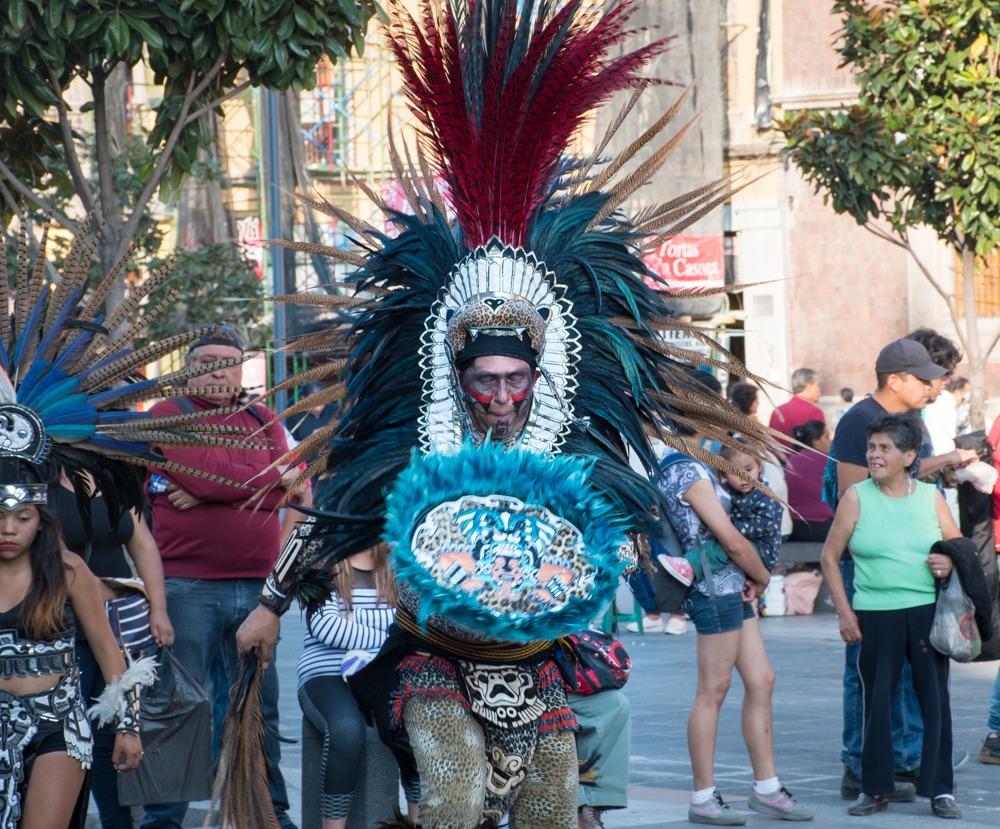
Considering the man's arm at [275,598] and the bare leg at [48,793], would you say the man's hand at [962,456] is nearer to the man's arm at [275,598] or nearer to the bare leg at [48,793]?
the man's arm at [275,598]

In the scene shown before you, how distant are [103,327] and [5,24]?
2497mm

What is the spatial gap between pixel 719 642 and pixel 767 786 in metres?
0.65

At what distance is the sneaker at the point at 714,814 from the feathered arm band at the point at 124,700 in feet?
8.61

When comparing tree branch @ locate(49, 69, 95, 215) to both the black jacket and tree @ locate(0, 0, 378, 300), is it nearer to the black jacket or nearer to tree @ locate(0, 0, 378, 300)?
tree @ locate(0, 0, 378, 300)

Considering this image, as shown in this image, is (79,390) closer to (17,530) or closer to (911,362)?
(17,530)

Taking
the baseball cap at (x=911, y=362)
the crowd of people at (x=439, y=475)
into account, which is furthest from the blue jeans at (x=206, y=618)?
the baseball cap at (x=911, y=362)

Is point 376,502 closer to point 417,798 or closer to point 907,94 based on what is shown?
point 417,798

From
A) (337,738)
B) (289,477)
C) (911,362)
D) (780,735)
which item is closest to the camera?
(337,738)

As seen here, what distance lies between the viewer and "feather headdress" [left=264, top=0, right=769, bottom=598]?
4.66 meters

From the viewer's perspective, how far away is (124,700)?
18.0 ft

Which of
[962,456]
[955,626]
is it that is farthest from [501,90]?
[962,456]

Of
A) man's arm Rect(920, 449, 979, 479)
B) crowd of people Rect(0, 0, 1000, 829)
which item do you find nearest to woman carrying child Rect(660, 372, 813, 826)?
crowd of people Rect(0, 0, 1000, 829)

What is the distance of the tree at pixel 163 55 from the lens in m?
7.23

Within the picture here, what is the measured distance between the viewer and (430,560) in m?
4.33
